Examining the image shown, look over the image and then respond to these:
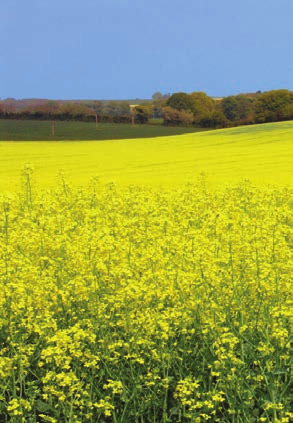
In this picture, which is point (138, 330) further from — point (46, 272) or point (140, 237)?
point (140, 237)

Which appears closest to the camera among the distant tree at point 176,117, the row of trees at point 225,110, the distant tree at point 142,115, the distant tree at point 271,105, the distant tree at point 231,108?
the distant tree at point 271,105

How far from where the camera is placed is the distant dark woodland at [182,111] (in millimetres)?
56219

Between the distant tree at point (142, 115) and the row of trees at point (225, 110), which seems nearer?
the row of trees at point (225, 110)

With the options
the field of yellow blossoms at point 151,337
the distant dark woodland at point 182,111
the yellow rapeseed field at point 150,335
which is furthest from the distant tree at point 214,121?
the field of yellow blossoms at point 151,337

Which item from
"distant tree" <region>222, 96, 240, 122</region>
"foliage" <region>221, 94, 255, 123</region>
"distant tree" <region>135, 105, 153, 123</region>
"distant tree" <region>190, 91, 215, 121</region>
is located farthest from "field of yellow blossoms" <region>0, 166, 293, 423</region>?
"distant tree" <region>135, 105, 153, 123</region>

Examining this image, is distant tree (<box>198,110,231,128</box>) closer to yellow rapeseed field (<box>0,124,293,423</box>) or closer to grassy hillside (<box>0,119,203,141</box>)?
grassy hillside (<box>0,119,203,141</box>)

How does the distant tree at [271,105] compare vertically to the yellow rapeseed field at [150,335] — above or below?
above

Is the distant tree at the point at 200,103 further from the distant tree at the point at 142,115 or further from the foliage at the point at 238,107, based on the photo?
the distant tree at the point at 142,115

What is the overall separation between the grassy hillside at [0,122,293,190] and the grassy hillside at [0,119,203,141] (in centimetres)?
1136

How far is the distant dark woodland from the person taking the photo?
56219mm

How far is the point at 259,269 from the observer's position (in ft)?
20.9

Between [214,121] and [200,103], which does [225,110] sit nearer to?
[200,103]

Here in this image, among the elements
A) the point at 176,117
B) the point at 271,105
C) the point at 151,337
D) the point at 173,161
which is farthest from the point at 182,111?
the point at 151,337

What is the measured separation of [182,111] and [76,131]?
388 inches
